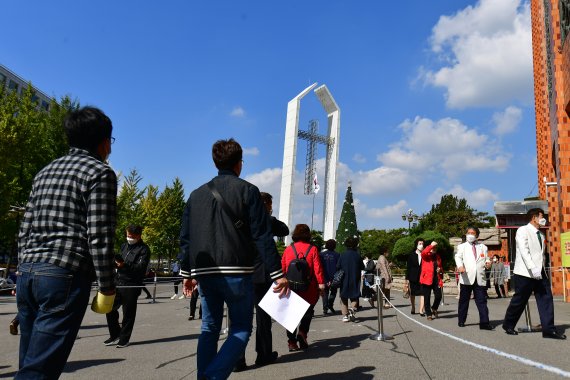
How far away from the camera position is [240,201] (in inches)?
153

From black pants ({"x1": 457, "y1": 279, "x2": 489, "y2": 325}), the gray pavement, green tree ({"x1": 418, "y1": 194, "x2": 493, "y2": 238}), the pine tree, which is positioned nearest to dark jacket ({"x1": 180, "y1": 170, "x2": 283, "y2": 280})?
the gray pavement

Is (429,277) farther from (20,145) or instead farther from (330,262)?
(20,145)

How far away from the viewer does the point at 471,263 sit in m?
9.31

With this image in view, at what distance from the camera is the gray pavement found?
5086 mm

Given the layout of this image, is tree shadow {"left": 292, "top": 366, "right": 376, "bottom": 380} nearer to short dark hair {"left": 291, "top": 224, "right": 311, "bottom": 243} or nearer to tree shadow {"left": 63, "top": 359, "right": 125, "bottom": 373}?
short dark hair {"left": 291, "top": 224, "right": 311, "bottom": 243}

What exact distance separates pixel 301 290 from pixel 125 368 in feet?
7.48

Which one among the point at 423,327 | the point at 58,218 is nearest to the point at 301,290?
the point at 423,327

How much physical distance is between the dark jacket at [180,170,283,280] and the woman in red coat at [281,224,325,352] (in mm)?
2968

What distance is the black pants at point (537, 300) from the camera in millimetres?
7457

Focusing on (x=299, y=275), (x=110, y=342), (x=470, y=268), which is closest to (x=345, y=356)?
(x=299, y=275)

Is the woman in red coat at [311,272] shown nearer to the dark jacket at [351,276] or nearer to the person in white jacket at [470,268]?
the person in white jacket at [470,268]

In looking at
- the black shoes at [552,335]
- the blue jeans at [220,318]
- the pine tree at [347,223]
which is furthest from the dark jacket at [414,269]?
the pine tree at [347,223]

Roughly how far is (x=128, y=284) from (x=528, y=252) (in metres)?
5.89

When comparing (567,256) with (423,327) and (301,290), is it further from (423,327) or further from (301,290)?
(301,290)
